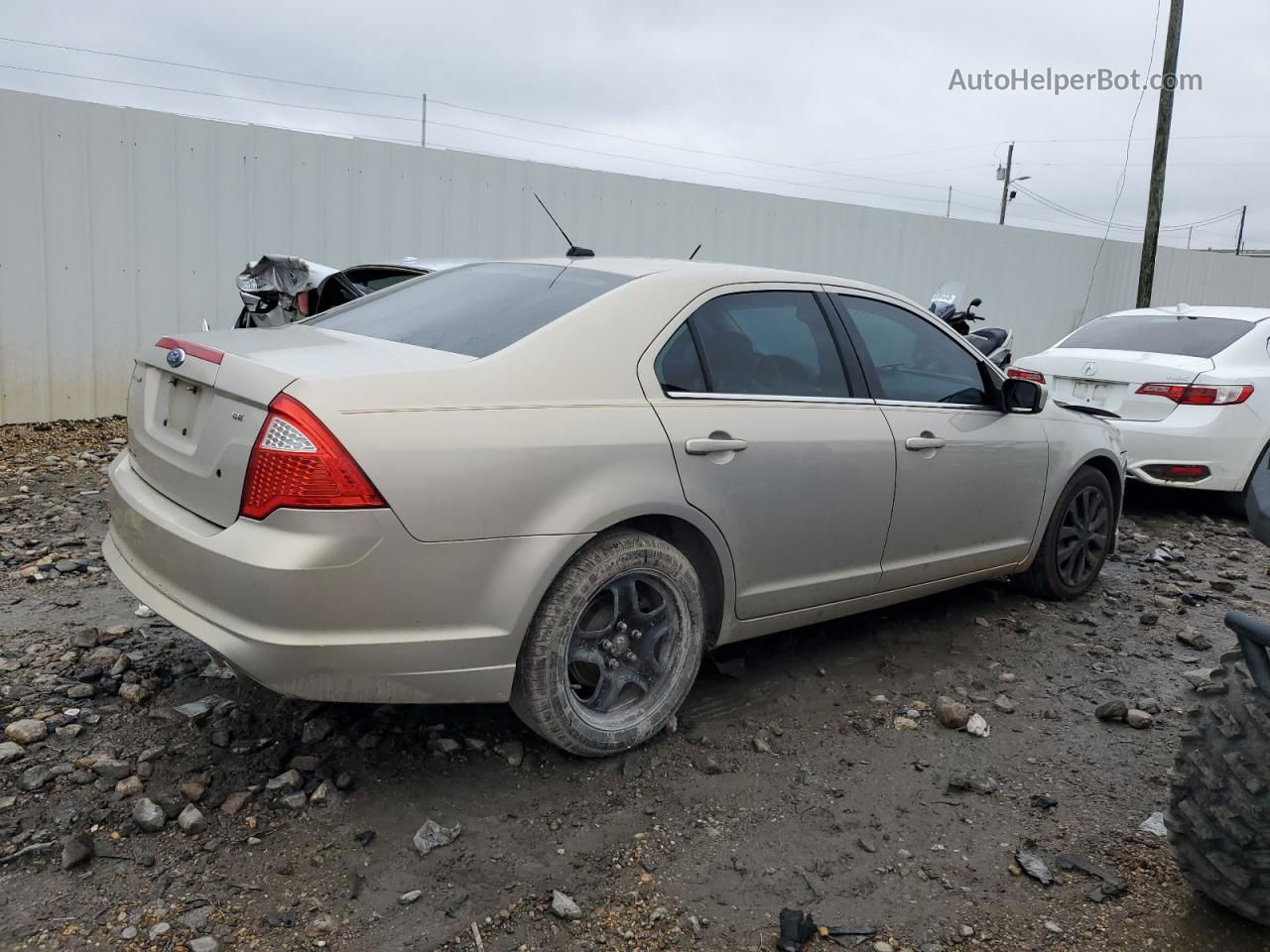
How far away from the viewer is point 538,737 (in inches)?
131

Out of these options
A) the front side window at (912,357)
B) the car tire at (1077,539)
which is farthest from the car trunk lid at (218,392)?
the car tire at (1077,539)

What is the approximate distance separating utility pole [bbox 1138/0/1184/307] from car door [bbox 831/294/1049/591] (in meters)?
12.5

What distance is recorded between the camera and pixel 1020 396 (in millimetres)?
4336

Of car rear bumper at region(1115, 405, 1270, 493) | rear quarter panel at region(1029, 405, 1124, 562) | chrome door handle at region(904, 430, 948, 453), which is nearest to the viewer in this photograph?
chrome door handle at region(904, 430, 948, 453)

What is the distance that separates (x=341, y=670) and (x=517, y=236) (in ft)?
25.4

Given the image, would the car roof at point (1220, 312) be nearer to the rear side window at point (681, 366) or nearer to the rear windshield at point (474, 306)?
the rear side window at point (681, 366)

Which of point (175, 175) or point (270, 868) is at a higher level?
point (175, 175)

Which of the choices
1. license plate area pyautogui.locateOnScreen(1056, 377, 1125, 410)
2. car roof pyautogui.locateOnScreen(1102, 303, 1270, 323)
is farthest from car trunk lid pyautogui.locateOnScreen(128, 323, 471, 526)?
car roof pyautogui.locateOnScreen(1102, 303, 1270, 323)

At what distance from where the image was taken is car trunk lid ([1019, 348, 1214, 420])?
6684 millimetres

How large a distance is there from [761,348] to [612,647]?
46.3 inches

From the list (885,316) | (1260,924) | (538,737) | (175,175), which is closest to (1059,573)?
(885,316)

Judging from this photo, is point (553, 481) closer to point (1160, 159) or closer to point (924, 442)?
point (924, 442)

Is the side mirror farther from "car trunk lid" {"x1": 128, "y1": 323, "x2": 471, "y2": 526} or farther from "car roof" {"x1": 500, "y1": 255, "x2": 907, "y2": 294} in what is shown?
"car trunk lid" {"x1": 128, "y1": 323, "x2": 471, "y2": 526}

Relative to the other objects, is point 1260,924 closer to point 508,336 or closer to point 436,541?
point 436,541
